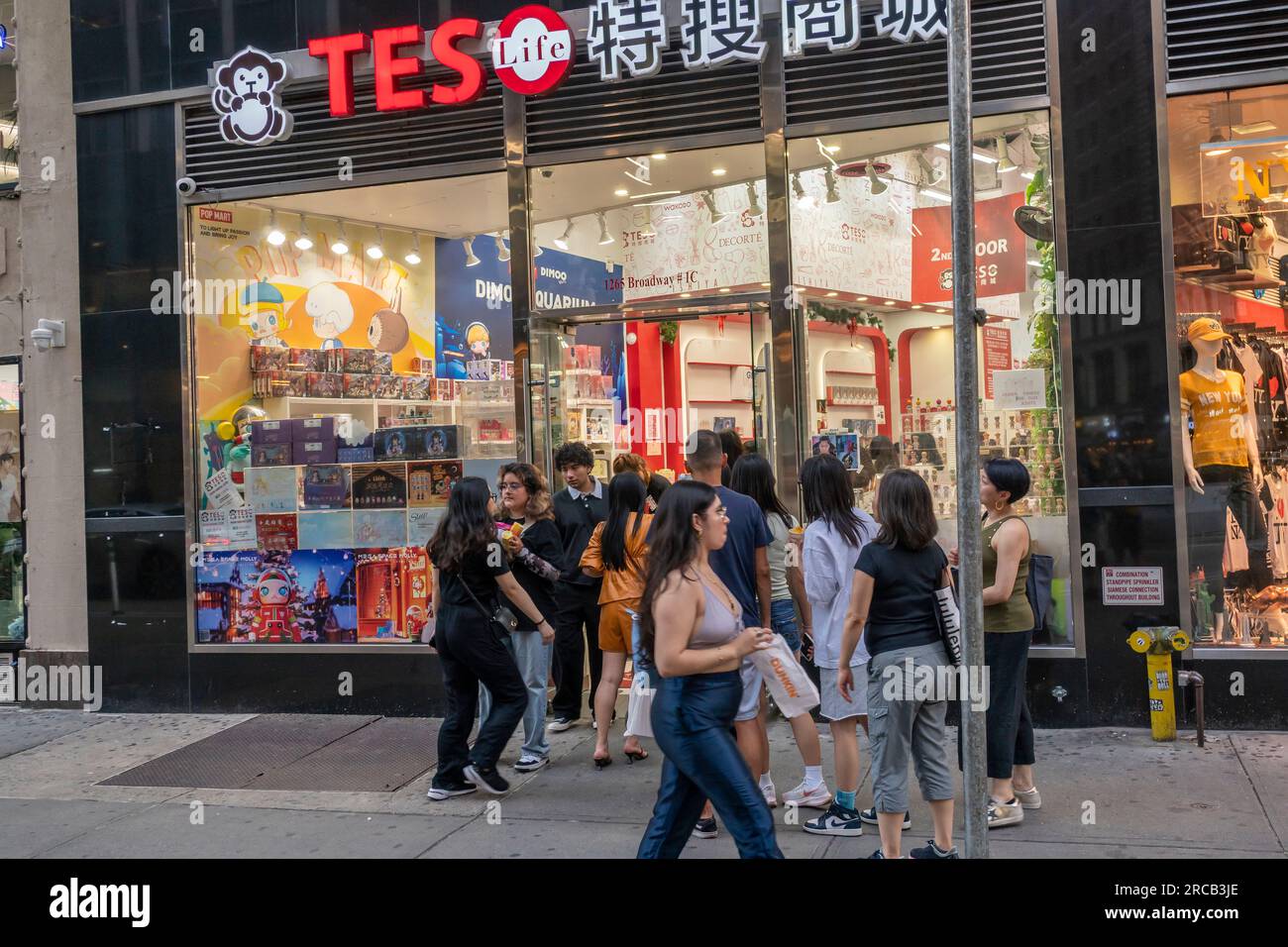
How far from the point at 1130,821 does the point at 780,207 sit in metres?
4.61

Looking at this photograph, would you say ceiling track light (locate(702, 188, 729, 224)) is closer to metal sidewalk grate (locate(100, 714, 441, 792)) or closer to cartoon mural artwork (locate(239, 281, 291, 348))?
cartoon mural artwork (locate(239, 281, 291, 348))

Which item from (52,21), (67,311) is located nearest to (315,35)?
(52,21)

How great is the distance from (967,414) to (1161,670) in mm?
4062

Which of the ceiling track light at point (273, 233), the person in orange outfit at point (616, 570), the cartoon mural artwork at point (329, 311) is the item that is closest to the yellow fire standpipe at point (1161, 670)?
the person in orange outfit at point (616, 570)

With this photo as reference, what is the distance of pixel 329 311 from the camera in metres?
9.91

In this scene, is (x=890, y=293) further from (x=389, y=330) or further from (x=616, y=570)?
(x=389, y=330)

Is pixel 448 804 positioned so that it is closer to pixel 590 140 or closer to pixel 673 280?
pixel 673 280

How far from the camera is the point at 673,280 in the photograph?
8.90 metres

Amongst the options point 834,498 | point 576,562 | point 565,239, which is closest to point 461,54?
point 565,239

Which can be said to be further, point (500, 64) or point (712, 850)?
point (500, 64)

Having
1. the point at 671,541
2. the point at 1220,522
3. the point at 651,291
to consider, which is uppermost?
the point at 651,291

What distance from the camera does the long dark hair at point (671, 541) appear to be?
184 inches

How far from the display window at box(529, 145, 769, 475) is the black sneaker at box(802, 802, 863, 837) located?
321cm

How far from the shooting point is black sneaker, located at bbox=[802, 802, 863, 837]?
19.7 feet
